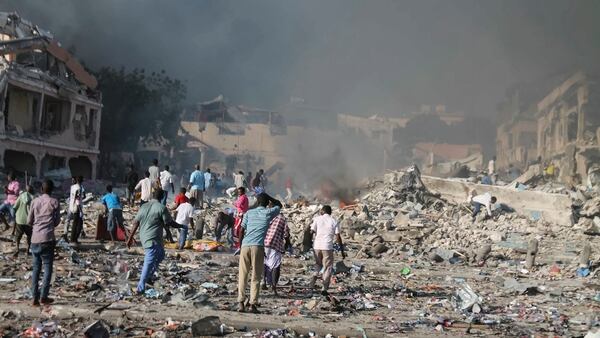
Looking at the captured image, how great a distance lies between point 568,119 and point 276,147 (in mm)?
21405

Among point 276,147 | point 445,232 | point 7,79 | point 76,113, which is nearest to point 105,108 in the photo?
point 76,113

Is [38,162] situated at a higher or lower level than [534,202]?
higher

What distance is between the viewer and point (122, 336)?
22.2 feet

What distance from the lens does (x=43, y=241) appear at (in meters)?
7.62

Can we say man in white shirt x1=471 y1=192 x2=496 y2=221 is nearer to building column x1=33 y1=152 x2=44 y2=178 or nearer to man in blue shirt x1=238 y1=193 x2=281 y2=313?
man in blue shirt x1=238 y1=193 x2=281 y2=313

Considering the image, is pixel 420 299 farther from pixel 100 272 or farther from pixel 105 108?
pixel 105 108

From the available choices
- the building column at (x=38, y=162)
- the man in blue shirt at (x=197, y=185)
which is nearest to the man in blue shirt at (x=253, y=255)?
the man in blue shirt at (x=197, y=185)

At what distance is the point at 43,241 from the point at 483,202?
594 inches

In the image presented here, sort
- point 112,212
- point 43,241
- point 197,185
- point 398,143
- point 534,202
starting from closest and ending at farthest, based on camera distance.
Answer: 1. point 43,241
2. point 112,212
3. point 197,185
4. point 534,202
5. point 398,143

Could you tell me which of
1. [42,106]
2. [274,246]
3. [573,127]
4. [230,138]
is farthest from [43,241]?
[230,138]

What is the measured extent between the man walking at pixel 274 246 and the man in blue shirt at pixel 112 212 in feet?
16.0

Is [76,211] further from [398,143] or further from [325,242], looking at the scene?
[398,143]

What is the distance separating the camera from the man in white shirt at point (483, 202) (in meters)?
20.4

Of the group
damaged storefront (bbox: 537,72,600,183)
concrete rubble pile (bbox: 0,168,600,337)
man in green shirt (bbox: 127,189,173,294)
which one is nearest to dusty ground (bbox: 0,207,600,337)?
concrete rubble pile (bbox: 0,168,600,337)
